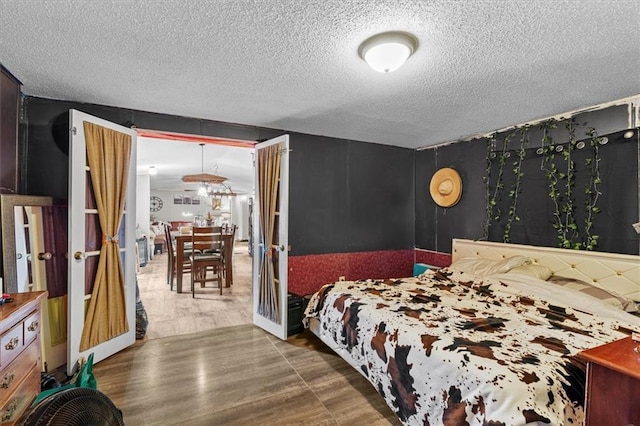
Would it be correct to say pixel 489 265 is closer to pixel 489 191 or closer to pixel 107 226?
pixel 489 191

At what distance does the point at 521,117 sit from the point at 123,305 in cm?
426

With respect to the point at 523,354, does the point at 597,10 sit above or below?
above

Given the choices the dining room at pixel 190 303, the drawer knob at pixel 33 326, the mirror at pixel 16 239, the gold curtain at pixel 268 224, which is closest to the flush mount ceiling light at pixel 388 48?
the gold curtain at pixel 268 224

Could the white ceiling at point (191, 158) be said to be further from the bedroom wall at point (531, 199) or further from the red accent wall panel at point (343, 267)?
the bedroom wall at point (531, 199)

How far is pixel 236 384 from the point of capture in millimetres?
2270

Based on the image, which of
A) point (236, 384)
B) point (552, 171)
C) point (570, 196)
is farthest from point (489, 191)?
point (236, 384)

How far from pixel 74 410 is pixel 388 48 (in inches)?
88.0

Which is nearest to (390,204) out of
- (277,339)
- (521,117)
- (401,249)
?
(401,249)

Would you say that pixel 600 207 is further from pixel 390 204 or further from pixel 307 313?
pixel 307 313

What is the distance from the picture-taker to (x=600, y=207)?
8.60ft

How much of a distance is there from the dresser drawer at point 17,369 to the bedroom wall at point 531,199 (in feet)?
13.3

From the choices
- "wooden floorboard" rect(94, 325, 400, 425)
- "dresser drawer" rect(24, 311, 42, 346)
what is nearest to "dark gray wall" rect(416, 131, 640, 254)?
"wooden floorboard" rect(94, 325, 400, 425)

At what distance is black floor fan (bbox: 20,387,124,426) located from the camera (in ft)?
3.64

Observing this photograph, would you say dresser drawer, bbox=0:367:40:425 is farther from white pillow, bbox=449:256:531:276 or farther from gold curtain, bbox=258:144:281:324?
white pillow, bbox=449:256:531:276
